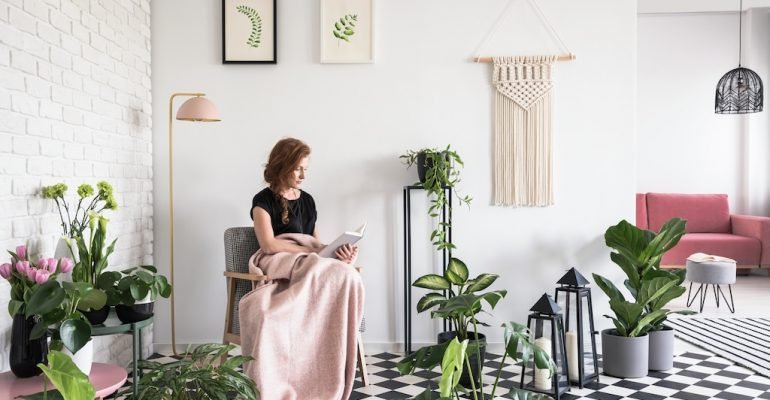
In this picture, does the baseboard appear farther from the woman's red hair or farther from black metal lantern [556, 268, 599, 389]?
the woman's red hair

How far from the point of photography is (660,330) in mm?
3863

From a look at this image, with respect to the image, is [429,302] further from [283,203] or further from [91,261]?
[91,261]

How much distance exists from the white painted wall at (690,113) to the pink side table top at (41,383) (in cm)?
666

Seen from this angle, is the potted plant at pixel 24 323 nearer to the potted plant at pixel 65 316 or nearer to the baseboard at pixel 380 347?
the potted plant at pixel 65 316

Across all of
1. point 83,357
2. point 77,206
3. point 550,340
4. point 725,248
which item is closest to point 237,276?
point 77,206

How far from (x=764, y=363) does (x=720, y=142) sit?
175 inches

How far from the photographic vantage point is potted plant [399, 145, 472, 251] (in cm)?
396

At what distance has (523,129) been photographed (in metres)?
4.21

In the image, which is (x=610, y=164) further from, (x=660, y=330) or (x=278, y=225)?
(x=278, y=225)

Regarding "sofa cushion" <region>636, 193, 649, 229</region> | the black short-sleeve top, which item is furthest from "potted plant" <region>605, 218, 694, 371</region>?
"sofa cushion" <region>636, 193, 649, 229</region>

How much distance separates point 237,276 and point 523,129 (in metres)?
1.89

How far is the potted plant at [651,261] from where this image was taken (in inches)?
146

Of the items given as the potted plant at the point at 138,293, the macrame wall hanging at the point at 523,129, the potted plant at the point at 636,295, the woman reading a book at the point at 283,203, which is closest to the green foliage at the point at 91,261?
the potted plant at the point at 138,293

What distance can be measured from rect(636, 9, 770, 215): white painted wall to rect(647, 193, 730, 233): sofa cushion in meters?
0.52
